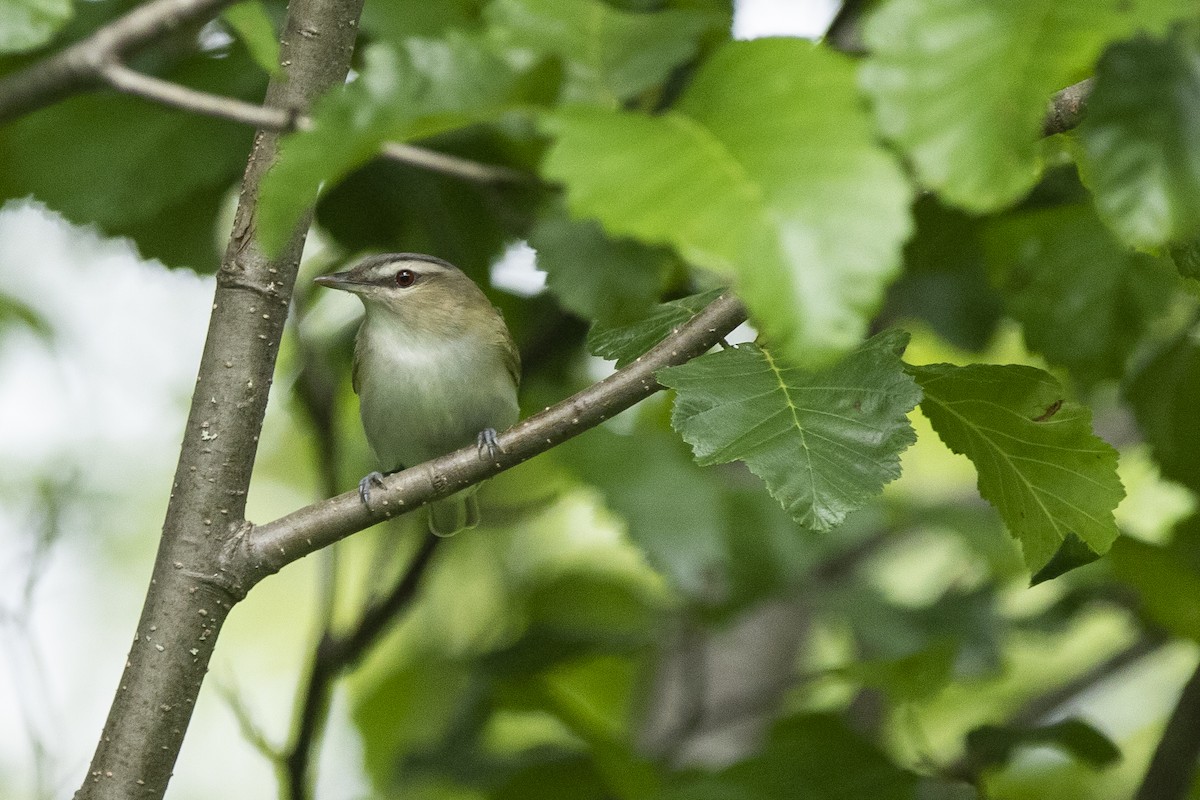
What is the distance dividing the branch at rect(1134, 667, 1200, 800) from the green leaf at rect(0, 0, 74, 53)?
2600 mm

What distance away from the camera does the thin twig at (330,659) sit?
3.16 meters

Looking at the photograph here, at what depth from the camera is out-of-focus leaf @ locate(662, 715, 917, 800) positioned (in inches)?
107

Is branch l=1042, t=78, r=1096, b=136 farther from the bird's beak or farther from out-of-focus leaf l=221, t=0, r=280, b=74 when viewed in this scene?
the bird's beak

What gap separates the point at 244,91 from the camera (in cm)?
308

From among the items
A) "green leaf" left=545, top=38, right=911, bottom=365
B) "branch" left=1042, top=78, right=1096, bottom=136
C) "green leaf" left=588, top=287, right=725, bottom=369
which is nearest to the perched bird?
"green leaf" left=588, top=287, right=725, bottom=369

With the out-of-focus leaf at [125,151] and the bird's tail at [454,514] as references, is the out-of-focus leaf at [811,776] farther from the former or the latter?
the out-of-focus leaf at [125,151]

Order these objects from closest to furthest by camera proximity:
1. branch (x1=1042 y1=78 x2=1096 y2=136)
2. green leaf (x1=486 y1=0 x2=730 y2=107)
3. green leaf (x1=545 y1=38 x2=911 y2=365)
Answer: green leaf (x1=545 y1=38 x2=911 y2=365), green leaf (x1=486 y1=0 x2=730 y2=107), branch (x1=1042 y1=78 x2=1096 y2=136)

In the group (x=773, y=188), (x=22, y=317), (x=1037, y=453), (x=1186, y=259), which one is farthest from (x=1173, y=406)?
(x=22, y=317)

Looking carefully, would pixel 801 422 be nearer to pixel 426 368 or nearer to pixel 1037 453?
pixel 1037 453

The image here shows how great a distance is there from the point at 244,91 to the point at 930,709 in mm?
3948

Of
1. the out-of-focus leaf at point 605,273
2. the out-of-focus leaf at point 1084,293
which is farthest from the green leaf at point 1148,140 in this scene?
the out-of-focus leaf at point 1084,293

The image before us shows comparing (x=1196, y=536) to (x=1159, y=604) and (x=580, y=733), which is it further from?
(x=580, y=733)

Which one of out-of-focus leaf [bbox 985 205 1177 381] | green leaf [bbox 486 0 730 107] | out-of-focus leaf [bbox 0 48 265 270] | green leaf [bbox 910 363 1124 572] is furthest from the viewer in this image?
out-of-focus leaf [bbox 0 48 265 270]

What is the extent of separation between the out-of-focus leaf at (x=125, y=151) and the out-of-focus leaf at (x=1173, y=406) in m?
2.35
